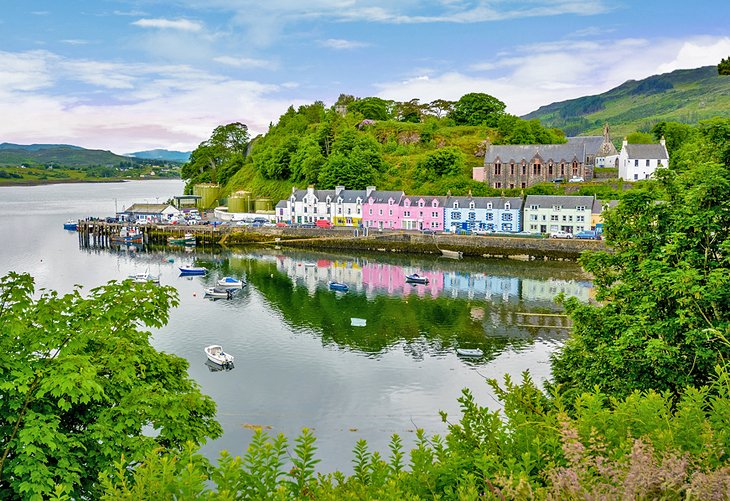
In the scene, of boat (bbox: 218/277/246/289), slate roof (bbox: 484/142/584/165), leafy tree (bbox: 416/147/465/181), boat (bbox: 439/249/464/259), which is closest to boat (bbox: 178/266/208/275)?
boat (bbox: 218/277/246/289)

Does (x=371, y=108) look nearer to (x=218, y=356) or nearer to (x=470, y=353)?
(x=470, y=353)

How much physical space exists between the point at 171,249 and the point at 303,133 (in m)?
46.2

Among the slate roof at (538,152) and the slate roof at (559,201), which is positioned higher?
the slate roof at (538,152)

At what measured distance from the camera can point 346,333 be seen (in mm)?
33750

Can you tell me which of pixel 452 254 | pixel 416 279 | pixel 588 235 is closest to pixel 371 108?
pixel 452 254

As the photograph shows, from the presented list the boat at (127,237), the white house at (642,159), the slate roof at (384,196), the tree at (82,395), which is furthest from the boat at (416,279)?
the boat at (127,237)

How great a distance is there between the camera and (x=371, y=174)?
80.6 metres

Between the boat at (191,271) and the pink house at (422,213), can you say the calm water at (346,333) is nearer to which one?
the boat at (191,271)

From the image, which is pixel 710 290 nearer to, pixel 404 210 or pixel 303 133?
pixel 404 210

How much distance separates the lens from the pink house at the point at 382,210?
7231 centimetres

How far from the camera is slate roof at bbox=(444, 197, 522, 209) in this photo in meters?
67.2

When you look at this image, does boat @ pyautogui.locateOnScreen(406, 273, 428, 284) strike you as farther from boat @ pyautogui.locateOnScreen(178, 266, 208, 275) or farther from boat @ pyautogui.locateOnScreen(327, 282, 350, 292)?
boat @ pyautogui.locateOnScreen(178, 266, 208, 275)

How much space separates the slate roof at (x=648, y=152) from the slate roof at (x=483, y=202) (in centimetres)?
1762

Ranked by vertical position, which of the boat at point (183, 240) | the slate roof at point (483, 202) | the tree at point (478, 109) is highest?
the tree at point (478, 109)
